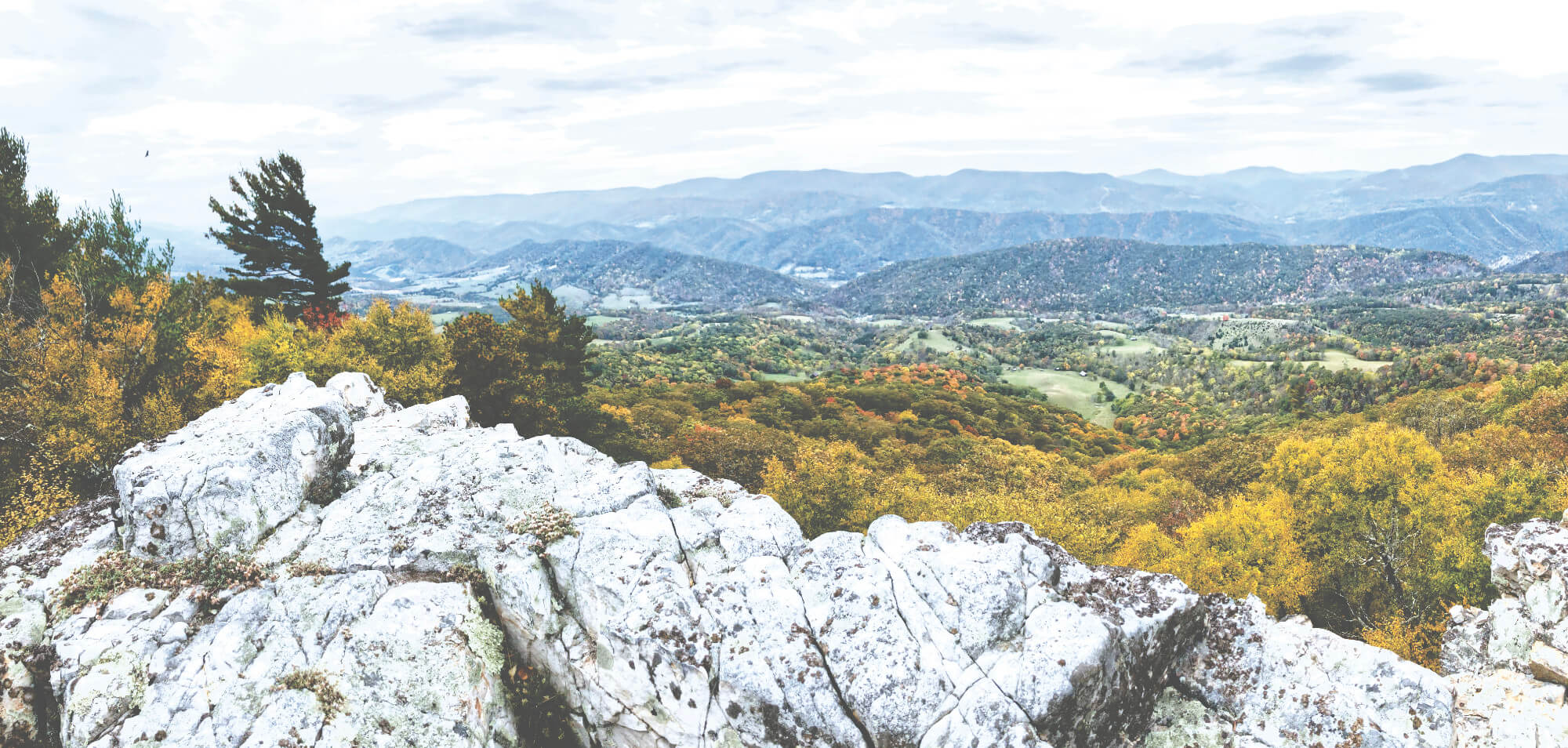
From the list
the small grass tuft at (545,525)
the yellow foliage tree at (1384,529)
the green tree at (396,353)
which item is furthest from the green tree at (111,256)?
the yellow foliage tree at (1384,529)

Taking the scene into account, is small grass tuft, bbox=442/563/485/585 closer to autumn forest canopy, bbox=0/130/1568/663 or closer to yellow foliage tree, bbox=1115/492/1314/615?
autumn forest canopy, bbox=0/130/1568/663

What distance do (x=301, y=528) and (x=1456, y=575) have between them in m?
44.9

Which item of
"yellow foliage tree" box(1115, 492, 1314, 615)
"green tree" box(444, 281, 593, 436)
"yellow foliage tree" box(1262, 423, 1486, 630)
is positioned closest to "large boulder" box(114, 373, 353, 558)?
"green tree" box(444, 281, 593, 436)

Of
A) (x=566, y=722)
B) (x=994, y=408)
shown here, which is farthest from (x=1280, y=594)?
(x=994, y=408)

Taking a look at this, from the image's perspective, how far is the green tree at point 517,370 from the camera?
40.6m

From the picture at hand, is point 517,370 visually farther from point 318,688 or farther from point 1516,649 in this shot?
point 1516,649

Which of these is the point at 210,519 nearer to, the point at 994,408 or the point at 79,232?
the point at 79,232

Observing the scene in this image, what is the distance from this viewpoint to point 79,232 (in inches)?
1766

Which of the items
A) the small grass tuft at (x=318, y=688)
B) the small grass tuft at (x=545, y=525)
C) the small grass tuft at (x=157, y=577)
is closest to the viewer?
the small grass tuft at (x=318, y=688)

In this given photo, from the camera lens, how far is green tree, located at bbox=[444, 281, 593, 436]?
4062cm

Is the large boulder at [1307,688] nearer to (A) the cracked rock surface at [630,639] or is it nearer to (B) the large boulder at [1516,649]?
(A) the cracked rock surface at [630,639]

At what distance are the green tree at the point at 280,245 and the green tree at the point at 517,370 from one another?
19.7 metres

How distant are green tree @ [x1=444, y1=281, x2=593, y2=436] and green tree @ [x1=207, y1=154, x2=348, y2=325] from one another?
1972cm

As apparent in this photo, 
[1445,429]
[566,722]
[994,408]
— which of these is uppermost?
[566,722]
